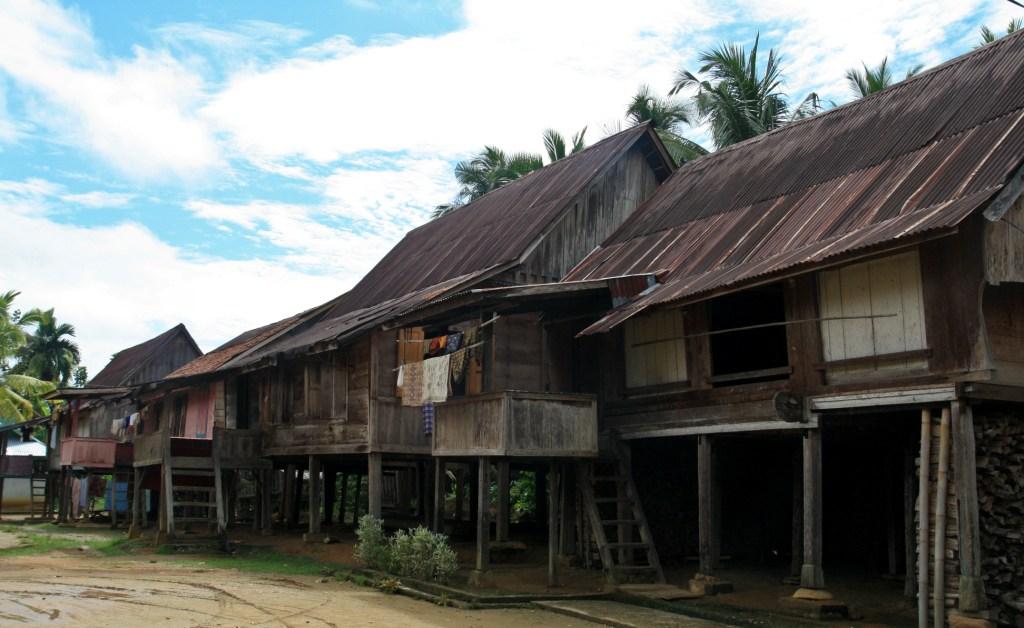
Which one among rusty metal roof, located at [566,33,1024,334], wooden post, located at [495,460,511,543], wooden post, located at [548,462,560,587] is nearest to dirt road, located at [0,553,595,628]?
wooden post, located at [548,462,560,587]

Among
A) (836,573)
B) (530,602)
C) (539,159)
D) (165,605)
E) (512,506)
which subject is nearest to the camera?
(165,605)

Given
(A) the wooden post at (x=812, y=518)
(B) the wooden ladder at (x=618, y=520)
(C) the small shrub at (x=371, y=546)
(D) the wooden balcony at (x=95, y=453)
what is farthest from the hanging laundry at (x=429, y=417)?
(D) the wooden balcony at (x=95, y=453)

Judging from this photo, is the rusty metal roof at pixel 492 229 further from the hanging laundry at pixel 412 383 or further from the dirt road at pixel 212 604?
the dirt road at pixel 212 604

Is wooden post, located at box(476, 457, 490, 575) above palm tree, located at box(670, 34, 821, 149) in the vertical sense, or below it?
below

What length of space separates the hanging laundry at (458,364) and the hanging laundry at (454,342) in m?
0.19

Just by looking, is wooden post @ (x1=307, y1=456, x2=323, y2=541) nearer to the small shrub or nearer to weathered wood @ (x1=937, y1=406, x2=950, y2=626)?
the small shrub

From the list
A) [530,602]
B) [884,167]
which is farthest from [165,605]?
[884,167]

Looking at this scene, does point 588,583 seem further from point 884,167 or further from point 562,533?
point 884,167

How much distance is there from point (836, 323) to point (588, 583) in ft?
20.6

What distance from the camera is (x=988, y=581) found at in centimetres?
1155

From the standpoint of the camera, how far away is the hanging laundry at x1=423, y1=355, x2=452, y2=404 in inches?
691

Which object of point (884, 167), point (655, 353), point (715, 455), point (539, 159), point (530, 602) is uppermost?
point (539, 159)

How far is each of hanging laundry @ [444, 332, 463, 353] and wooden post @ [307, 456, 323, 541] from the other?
5279 millimetres

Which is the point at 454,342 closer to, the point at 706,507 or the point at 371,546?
the point at 371,546
